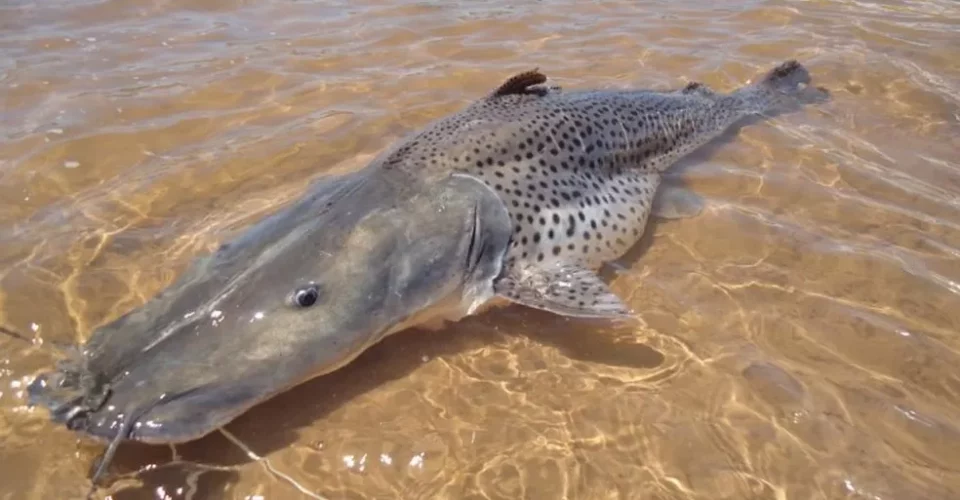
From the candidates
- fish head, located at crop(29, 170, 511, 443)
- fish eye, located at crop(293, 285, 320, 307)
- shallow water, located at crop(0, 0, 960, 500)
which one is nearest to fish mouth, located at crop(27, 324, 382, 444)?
fish head, located at crop(29, 170, 511, 443)

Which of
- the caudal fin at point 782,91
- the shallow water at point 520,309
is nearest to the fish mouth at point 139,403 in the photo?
the shallow water at point 520,309

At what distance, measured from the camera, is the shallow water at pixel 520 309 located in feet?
9.96

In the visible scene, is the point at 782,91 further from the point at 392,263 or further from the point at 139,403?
the point at 139,403

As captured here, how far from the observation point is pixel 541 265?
391 cm

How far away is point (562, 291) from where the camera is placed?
12.1 ft

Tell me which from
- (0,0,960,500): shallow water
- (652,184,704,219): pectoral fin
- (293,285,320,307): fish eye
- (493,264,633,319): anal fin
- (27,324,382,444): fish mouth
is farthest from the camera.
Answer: (652,184,704,219): pectoral fin

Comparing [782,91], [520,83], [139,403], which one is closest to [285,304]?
[139,403]

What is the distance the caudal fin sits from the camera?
644 centimetres

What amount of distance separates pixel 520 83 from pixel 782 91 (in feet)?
9.61

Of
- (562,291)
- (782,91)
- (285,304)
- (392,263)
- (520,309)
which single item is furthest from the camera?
(782,91)

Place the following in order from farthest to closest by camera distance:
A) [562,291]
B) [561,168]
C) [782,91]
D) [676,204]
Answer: [782,91] < [676,204] < [561,168] < [562,291]

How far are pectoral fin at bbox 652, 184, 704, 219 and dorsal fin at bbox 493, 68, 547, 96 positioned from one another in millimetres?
1063

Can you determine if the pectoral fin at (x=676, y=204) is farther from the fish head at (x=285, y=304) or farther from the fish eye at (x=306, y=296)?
Result: the fish eye at (x=306, y=296)

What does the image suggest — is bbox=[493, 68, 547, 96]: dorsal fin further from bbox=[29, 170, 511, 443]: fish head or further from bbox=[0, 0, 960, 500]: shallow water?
bbox=[0, 0, 960, 500]: shallow water
